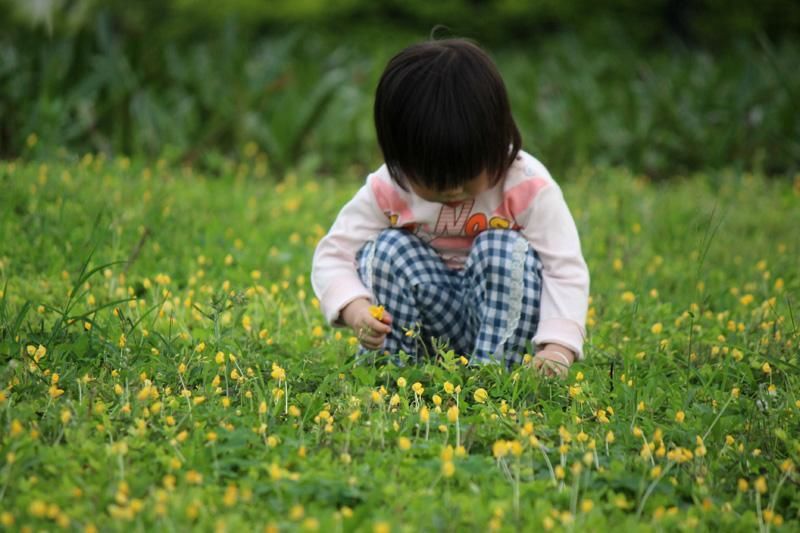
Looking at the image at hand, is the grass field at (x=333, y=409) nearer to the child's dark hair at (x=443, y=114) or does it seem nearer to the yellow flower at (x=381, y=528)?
the yellow flower at (x=381, y=528)

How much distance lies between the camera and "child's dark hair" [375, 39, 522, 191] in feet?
8.97

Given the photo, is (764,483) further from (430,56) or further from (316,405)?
(430,56)

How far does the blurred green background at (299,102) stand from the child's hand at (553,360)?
9.94ft

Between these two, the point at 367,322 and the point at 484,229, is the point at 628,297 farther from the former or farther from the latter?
the point at 367,322

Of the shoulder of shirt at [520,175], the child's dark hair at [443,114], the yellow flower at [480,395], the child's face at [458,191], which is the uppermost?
the child's dark hair at [443,114]

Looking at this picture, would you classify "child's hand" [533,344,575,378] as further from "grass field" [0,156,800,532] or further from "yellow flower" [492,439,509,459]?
"yellow flower" [492,439,509,459]

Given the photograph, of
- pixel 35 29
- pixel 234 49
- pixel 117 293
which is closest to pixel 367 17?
pixel 234 49

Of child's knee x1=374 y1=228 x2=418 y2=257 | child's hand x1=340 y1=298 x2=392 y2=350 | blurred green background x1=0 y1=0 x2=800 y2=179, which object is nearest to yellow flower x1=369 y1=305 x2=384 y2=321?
child's hand x1=340 y1=298 x2=392 y2=350

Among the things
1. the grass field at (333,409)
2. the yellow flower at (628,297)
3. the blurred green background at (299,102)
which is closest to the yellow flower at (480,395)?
the grass field at (333,409)

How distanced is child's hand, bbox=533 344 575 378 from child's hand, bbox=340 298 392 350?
1.53ft

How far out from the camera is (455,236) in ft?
10.8

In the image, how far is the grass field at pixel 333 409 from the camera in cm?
209

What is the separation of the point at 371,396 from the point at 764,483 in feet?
3.23

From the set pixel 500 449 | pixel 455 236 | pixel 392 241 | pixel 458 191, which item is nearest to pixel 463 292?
pixel 455 236
